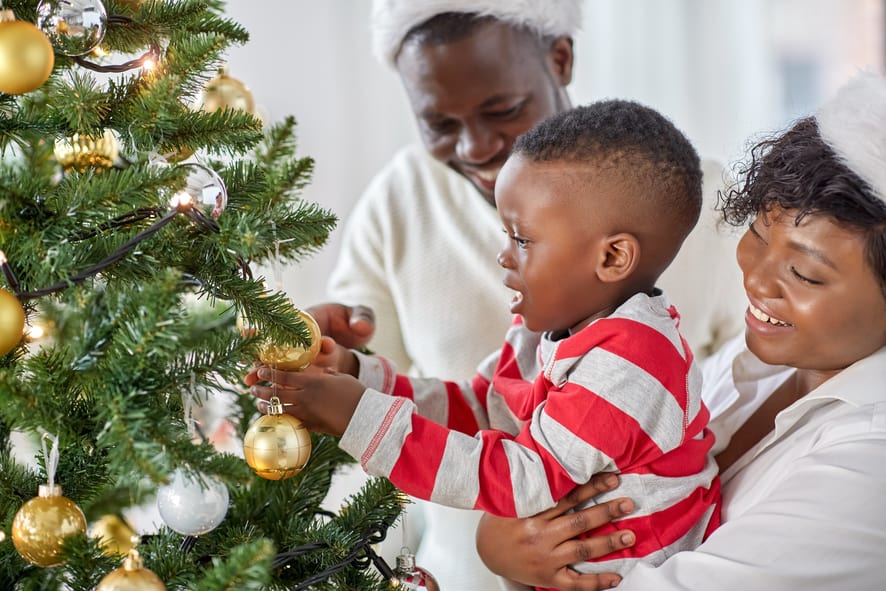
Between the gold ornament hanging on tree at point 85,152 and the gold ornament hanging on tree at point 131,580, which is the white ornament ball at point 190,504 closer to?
the gold ornament hanging on tree at point 131,580

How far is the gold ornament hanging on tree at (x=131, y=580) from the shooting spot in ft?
2.35

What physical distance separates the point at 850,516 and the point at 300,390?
59cm

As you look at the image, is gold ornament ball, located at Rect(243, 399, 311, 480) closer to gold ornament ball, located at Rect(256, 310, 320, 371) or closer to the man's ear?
gold ornament ball, located at Rect(256, 310, 320, 371)

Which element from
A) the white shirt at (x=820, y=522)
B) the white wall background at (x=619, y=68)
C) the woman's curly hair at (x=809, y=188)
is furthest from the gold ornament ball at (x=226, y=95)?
the white wall background at (x=619, y=68)

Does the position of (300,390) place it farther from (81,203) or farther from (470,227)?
(470,227)

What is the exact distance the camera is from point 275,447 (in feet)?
2.84

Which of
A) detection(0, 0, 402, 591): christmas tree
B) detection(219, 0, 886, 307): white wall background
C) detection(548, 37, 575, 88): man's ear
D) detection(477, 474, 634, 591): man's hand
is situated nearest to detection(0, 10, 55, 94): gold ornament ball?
detection(0, 0, 402, 591): christmas tree

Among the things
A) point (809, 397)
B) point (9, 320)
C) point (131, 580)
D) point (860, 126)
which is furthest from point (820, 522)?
point (9, 320)

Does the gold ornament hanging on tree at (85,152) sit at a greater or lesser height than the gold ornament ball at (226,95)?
lesser

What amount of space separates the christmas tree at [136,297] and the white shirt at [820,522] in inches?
13.5

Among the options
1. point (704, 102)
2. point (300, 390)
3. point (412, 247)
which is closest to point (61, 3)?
point (300, 390)

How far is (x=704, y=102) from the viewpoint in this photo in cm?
311

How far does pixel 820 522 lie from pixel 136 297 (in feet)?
2.32

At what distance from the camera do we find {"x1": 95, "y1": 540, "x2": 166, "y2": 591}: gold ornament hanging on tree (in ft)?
2.35
